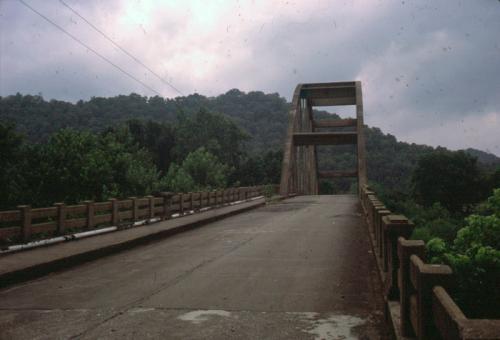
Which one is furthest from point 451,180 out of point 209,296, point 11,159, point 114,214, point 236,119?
point 209,296

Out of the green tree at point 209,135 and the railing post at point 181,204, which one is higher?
the green tree at point 209,135

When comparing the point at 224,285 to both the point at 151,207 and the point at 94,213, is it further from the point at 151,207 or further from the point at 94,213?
the point at 151,207

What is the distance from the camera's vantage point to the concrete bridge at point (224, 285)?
393 centimetres

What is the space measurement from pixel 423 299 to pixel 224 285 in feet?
13.8

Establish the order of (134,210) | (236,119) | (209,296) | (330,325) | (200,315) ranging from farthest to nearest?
(236,119) < (134,210) < (209,296) < (200,315) < (330,325)

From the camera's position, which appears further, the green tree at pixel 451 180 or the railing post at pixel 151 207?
the green tree at pixel 451 180

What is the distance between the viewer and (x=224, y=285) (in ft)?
22.9

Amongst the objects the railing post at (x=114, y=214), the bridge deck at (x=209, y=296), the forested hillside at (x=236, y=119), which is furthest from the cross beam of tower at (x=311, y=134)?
the forested hillside at (x=236, y=119)

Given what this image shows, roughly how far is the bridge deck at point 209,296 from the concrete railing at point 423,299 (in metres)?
0.81

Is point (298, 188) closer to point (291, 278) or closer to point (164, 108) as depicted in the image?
point (291, 278)

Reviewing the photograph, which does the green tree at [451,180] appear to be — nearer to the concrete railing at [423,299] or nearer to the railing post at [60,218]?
the railing post at [60,218]

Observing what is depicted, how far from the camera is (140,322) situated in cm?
512

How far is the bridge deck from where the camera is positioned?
489 cm

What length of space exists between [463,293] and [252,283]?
123 inches
